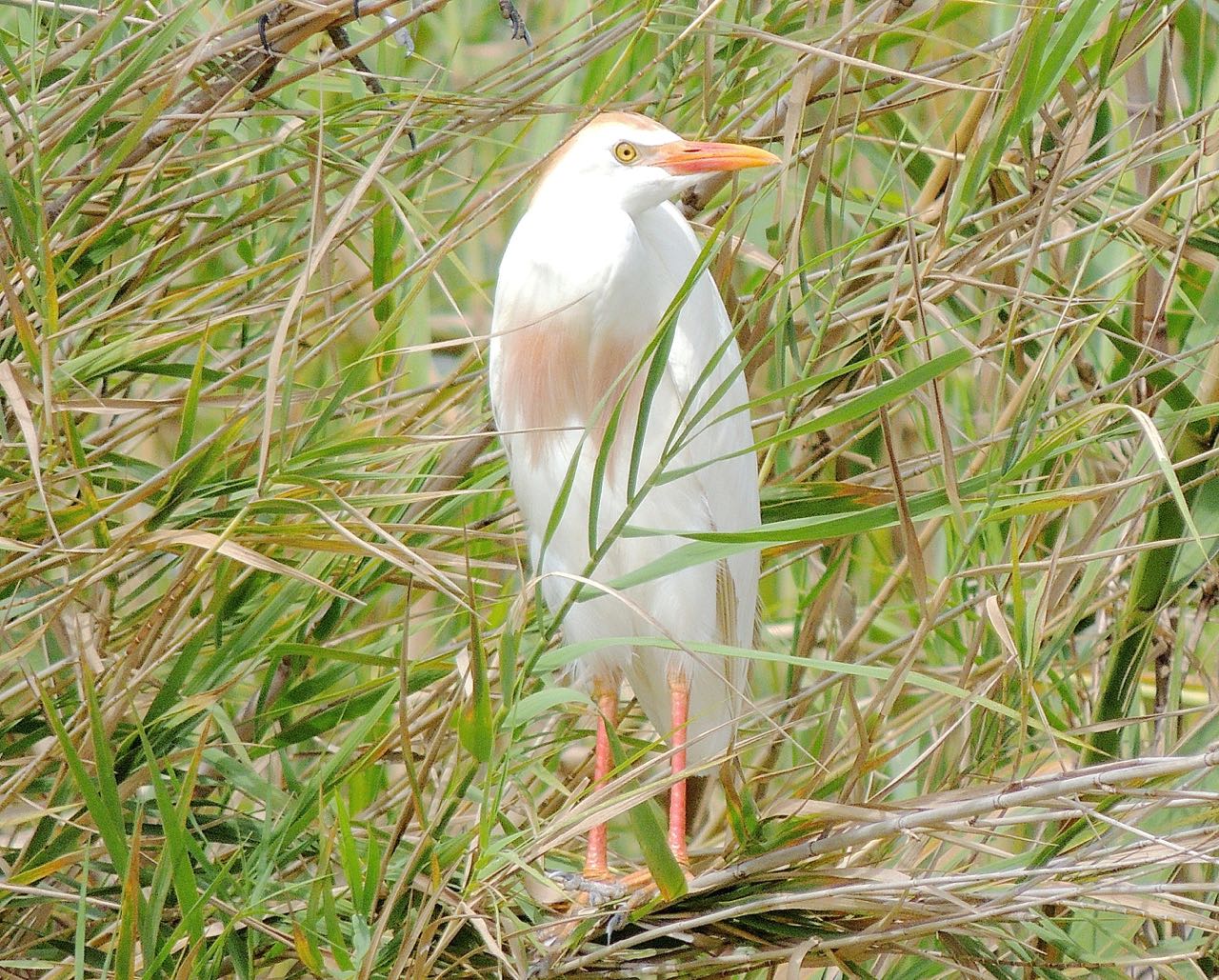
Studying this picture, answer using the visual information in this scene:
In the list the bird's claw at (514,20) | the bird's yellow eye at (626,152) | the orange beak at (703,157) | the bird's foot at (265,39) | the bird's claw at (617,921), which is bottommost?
the bird's claw at (617,921)

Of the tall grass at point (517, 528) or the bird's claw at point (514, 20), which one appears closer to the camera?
the tall grass at point (517, 528)

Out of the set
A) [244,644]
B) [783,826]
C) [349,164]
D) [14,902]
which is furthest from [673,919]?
[349,164]

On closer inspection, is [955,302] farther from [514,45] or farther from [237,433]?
[514,45]

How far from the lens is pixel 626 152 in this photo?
50.4 inches

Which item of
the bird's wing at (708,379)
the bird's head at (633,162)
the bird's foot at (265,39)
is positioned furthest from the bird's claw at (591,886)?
the bird's foot at (265,39)

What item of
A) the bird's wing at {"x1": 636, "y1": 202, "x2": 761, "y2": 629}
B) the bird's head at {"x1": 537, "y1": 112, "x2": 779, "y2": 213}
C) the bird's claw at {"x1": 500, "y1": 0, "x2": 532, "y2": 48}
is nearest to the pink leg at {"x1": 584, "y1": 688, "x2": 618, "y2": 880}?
the bird's wing at {"x1": 636, "y1": 202, "x2": 761, "y2": 629}

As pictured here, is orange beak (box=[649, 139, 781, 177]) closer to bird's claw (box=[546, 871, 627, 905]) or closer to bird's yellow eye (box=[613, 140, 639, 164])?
bird's yellow eye (box=[613, 140, 639, 164])

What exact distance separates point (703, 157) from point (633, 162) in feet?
0.25

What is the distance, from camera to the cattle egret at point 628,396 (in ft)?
4.25

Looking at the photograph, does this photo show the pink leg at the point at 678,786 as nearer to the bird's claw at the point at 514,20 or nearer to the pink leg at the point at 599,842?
the pink leg at the point at 599,842

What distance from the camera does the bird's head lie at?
1230 mm

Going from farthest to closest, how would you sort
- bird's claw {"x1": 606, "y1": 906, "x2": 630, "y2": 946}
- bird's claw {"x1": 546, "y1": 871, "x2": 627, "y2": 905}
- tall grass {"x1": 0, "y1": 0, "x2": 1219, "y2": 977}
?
bird's claw {"x1": 546, "y1": 871, "x2": 627, "y2": 905}
bird's claw {"x1": 606, "y1": 906, "x2": 630, "y2": 946}
tall grass {"x1": 0, "y1": 0, "x2": 1219, "y2": 977}

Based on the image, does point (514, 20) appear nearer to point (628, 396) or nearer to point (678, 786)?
point (628, 396)

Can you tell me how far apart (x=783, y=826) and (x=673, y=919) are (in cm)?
13
